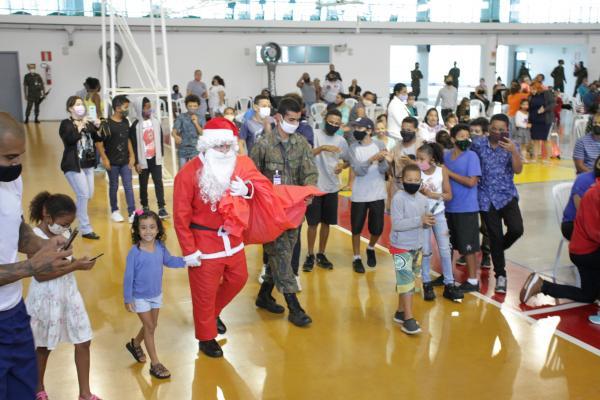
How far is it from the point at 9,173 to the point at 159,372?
2103mm

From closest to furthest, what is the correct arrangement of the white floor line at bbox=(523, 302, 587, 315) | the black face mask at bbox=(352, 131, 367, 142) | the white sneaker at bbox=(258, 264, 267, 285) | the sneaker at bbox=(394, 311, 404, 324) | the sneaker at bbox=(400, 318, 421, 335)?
the sneaker at bbox=(400, 318, 421, 335), the sneaker at bbox=(394, 311, 404, 324), the white floor line at bbox=(523, 302, 587, 315), the white sneaker at bbox=(258, 264, 267, 285), the black face mask at bbox=(352, 131, 367, 142)

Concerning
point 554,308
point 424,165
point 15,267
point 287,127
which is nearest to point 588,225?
point 554,308

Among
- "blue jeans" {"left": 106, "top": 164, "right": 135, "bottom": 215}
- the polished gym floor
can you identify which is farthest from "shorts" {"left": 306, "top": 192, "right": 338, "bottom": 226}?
"blue jeans" {"left": 106, "top": 164, "right": 135, "bottom": 215}

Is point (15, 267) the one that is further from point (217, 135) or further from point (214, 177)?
A: point (217, 135)

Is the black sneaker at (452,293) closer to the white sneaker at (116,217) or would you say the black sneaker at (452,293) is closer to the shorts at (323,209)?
the shorts at (323,209)

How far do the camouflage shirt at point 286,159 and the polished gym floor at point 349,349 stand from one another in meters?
1.20

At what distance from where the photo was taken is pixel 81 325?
12.2 feet

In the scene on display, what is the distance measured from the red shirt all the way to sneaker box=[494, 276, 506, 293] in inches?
28.5

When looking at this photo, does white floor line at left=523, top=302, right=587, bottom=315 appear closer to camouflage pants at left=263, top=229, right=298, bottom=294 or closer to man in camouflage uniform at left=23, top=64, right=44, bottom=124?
camouflage pants at left=263, top=229, right=298, bottom=294

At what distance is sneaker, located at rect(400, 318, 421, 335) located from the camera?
4.91 m

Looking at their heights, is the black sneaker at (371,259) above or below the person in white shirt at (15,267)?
below

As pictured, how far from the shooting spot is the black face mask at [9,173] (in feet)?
8.40

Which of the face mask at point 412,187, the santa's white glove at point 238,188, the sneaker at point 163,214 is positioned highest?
the santa's white glove at point 238,188

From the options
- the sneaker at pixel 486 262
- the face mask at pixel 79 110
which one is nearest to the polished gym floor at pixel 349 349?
the sneaker at pixel 486 262
